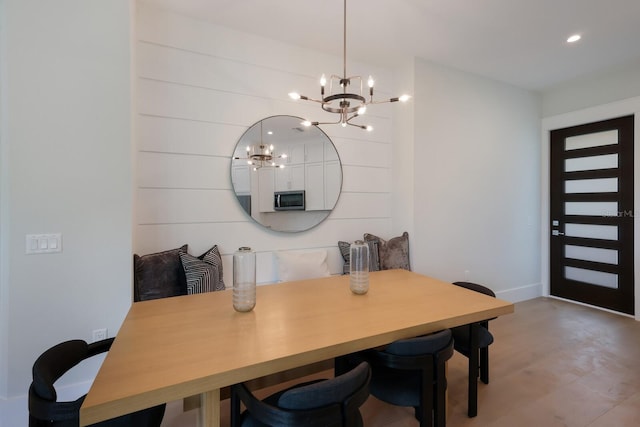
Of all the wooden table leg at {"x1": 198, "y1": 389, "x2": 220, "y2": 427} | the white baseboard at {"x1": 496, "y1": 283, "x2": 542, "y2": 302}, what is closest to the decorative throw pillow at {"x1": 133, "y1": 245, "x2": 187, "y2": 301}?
the wooden table leg at {"x1": 198, "y1": 389, "x2": 220, "y2": 427}

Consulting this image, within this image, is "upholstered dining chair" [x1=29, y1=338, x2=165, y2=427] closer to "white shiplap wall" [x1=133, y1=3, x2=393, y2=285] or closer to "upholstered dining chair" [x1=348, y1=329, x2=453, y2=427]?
"upholstered dining chair" [x1=348, y1=329, x2=453, y2=427]

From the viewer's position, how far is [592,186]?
3.85 m

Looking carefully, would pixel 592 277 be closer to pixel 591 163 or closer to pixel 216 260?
pixel 591 163

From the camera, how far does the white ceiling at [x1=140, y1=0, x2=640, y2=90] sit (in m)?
2.43

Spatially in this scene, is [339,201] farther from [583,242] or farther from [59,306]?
[583,242]

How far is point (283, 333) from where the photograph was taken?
129 centimetres

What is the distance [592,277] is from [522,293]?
82cm

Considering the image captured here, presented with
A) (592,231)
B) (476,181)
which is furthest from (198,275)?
(592,231)

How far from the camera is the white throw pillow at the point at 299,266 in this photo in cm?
289

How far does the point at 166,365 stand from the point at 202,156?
2023 millimetres

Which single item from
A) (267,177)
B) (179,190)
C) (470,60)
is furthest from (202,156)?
(470,60)

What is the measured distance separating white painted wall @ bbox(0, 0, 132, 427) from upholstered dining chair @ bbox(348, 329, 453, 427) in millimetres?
1768

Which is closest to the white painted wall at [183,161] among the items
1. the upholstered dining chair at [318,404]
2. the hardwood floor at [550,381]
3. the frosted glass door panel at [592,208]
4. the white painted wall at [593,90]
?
the white painted wall at [593,90]

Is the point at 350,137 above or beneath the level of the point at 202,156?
above
